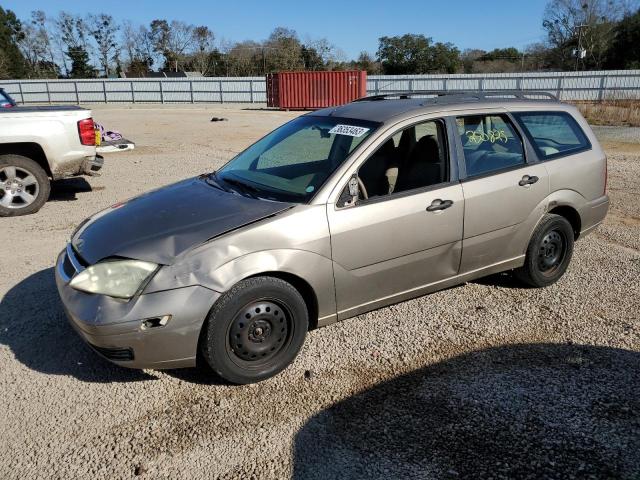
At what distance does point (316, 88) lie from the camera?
30469mm

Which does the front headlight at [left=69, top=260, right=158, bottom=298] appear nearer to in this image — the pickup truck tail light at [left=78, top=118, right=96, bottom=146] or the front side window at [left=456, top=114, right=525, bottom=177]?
the front side window at [left=456, top=114, right=525, bottom=177]

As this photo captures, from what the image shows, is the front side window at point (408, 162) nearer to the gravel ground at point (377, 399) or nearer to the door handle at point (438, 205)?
the door handle at point (438, 205)

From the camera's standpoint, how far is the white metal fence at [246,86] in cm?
3294

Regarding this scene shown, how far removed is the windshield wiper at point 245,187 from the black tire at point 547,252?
2443 millimetres

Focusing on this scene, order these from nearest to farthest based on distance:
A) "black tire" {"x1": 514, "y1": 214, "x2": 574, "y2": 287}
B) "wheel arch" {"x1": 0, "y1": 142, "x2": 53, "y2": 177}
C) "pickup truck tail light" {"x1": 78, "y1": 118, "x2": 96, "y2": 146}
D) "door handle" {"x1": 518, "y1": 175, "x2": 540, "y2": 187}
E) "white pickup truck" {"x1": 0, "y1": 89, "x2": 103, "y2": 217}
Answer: "door handle" {"x1": 518, "y1": 175, "x2": 540, "y2": 187} → "black tire" {"x1": 514, "y1": 214, "x2": 574, "y2": 287} → "white pickup truck" {"x1": 0, "y1": 89, "x2": 103, "y2": 217} → "wheel arch" {"x1": 0, "y1": 142, "x2": 53, "y2": 177} → "pickup truck tail light" {"x1": 78, "y1": 118, "x2": 96, "y2": 146}

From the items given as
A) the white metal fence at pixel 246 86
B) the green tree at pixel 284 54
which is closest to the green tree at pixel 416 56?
the green tree at pixel 284 54

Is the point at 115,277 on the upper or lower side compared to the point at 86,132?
lower

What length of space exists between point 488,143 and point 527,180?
45 cm

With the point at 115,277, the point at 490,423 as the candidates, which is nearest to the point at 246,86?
the point at 115,277

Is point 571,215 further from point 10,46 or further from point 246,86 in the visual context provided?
point 10,46

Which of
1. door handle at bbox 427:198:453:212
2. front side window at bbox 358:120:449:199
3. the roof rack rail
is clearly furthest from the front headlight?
the roof rack rail

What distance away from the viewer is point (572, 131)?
16.4 ft

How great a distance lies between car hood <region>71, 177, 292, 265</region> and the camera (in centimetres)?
320

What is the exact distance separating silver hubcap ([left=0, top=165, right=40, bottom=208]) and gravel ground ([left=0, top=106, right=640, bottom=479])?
Result: 304 centimetres
